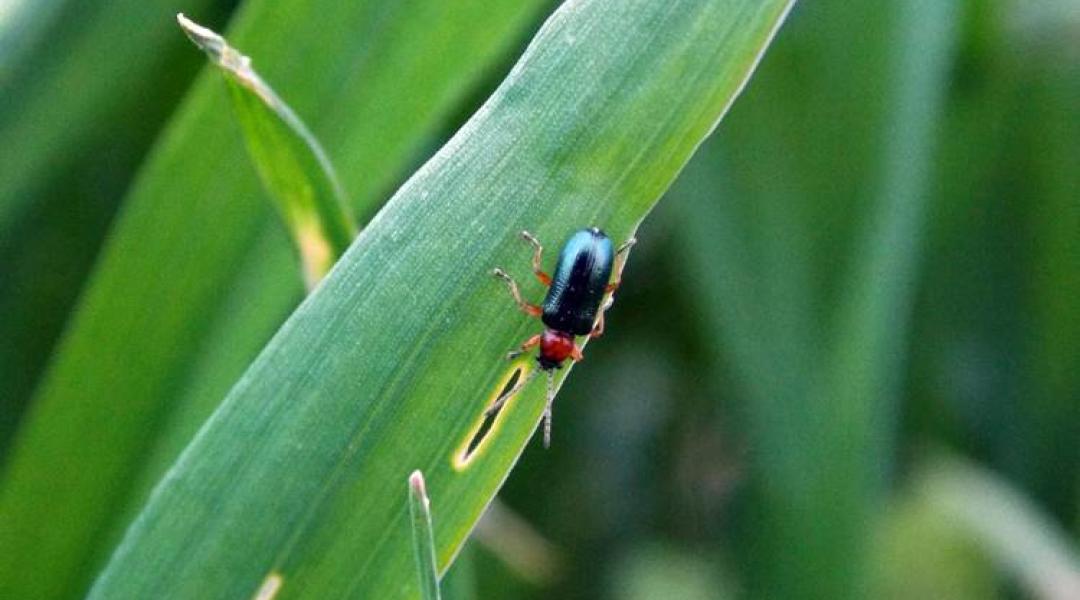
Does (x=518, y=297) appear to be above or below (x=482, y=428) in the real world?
above

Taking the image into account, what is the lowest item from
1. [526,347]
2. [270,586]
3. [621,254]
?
[270,586]

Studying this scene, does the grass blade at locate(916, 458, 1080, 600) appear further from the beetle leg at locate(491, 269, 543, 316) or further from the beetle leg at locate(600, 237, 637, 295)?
the beetle leg at locate(491, 269, 543, 316)

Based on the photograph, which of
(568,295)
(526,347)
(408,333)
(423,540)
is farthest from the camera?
(568,295)

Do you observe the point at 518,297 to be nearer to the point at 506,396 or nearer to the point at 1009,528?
the point at 506,396

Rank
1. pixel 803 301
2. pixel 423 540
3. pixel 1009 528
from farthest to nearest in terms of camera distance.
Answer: pixel 1009 528, pixel 803 301, pixel 423 540

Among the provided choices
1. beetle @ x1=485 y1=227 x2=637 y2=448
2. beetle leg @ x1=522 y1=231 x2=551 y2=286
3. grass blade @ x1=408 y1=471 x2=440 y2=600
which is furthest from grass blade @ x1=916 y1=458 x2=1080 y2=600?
grass blade @ x1=408 y1=471 x2=440 y2=600

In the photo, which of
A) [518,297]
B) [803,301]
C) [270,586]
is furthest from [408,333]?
[803,301]

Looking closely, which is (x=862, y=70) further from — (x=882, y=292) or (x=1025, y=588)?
(x=1025, y=588)

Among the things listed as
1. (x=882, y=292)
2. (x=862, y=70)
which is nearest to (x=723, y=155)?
(x=862, y=70)
